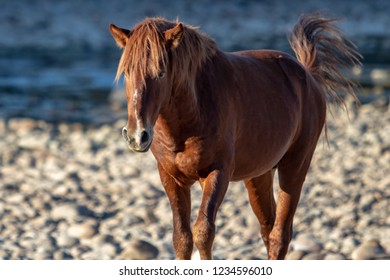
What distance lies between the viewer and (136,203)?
30.6 feet

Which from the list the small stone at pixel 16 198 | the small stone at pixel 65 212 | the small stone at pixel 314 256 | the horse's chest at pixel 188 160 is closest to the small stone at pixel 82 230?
the small stone at pixel 65 212

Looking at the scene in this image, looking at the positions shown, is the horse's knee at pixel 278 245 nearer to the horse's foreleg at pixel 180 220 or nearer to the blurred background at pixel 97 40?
the horse's foreleg at pixel 180 220

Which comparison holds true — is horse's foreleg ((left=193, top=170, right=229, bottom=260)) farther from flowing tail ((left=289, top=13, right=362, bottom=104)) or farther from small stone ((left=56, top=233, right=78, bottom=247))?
small stone ((left=56, top=233, right=78, bottom=247))

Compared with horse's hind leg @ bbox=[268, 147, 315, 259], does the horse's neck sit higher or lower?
higher

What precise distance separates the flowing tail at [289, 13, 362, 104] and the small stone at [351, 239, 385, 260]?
4.07 ft

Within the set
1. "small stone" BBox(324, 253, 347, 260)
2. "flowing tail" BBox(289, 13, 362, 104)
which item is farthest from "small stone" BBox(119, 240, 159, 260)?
"flowing tail" BBox(289, 13, 362, 104)

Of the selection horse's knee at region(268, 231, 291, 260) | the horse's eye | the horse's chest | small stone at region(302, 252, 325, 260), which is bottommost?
small stone at region(302, 252, 325, 260)

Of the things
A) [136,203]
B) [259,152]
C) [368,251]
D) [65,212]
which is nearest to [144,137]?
[259,152]

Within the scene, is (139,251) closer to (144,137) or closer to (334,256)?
(334,256)

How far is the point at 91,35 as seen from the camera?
24750 millimetres

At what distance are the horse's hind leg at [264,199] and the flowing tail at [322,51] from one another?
36.3 inches

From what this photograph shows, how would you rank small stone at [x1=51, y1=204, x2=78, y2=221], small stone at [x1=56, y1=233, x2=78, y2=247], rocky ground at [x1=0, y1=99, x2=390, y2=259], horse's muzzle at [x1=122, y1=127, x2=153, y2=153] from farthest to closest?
small stone at [x1=51, y1=204, x2=78, y2=221] < small stone at [x1=56, y1=233, x2=78, y2=247] < rocky ground at [x1=0, y1=99, x2=390, y2=259] < horse's muzzle at [x1=122, y1=127, x2=153, y2=153]

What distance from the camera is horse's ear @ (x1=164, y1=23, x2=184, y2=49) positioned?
4914mm
